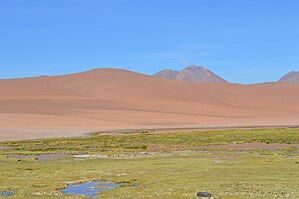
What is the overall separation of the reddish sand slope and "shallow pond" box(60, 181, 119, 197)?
158 ft

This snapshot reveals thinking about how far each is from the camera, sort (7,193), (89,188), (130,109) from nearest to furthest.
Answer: (7,193) < (89,188) < (130,109)

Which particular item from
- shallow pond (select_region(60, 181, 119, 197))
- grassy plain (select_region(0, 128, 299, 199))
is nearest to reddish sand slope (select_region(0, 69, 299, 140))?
grassy plain (select_region(0, 128, 299, 199))

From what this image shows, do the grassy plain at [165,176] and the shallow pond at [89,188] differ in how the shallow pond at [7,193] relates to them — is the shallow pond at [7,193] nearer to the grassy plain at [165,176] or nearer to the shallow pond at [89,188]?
the grassy plain at [165,176]

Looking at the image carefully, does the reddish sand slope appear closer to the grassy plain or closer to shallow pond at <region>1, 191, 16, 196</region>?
the grassy plain

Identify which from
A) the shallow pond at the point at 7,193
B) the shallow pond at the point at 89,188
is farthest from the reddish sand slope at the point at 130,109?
the shallow pond at the point at 7,193

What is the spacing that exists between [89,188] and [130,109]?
389 ft

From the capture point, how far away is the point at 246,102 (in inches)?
7047

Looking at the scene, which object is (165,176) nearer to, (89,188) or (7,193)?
(89,188)

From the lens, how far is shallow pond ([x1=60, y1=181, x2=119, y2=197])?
22.4 metres

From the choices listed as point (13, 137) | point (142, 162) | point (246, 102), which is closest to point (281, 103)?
point (246, 102)

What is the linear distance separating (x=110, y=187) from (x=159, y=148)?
25.9 metres

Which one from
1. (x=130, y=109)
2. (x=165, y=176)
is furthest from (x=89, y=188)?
(x=130, y=109)

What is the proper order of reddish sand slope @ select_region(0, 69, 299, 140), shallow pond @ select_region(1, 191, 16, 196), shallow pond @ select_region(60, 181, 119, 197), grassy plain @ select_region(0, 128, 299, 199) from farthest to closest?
reddish sand slope @ select_region(0, 69, 299, 140), shallow pond @ select_region(60, 181, 119, 197), shallow pond @ select_region(1, 191, 16, 196), grassy plain @ select_region(0, 128, 299, 199)

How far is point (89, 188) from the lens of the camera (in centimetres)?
2372
